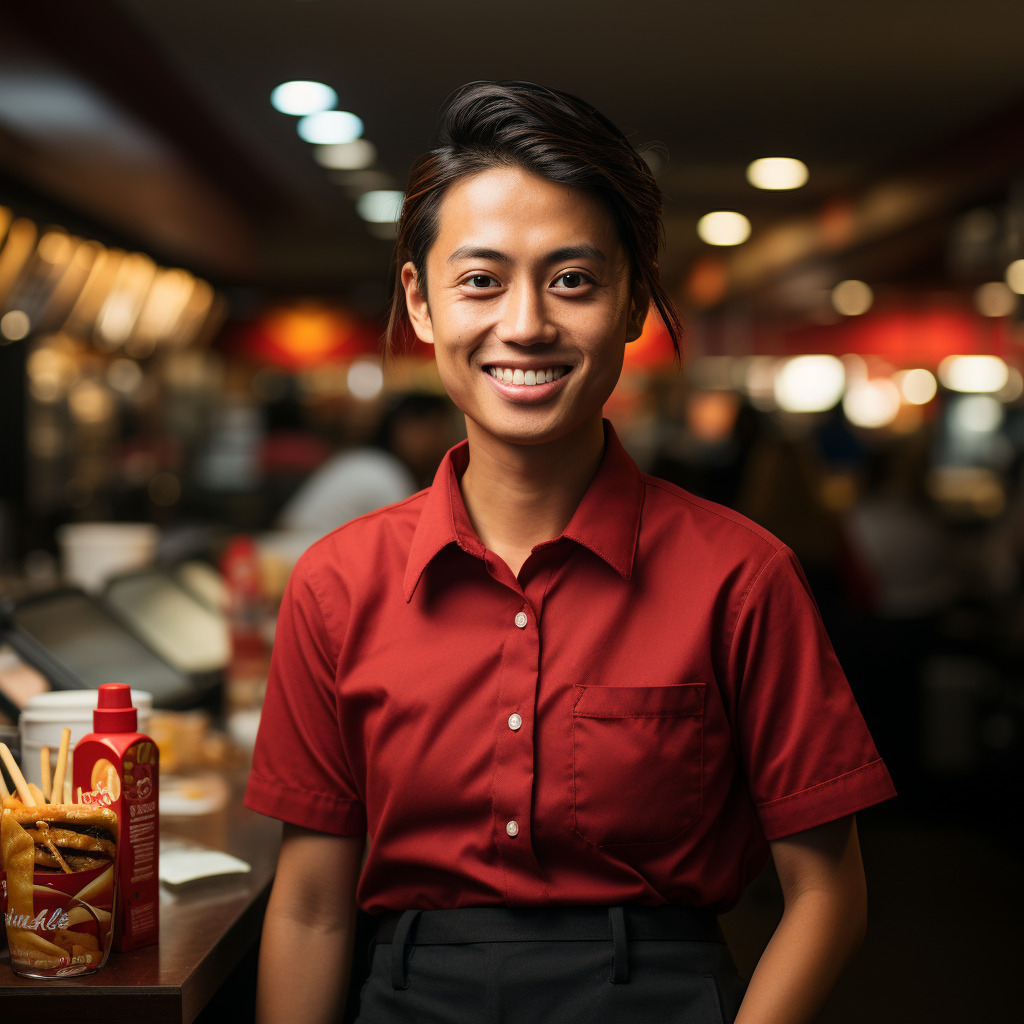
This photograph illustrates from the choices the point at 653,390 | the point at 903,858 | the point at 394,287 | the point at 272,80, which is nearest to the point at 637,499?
Answer: the point at 394,287

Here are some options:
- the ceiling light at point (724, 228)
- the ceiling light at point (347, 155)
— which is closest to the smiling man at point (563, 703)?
the ceiling light at point (347, 155)

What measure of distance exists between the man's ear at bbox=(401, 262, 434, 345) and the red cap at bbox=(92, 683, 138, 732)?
520 millimetres

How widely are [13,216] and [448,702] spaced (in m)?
4.69

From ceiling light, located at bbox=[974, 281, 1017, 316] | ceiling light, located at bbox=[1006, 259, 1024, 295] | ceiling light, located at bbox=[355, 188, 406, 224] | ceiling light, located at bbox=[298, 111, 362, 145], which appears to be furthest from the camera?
ceiling light, located at bbox=[974, 281, 1017, 316]

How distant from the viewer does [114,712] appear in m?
1.31

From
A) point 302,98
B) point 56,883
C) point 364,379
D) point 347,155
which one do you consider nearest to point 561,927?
point 56,883

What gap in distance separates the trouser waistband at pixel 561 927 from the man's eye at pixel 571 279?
2.15ft

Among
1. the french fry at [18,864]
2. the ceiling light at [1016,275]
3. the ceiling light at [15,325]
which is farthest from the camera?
the ceiling light at [15,325]

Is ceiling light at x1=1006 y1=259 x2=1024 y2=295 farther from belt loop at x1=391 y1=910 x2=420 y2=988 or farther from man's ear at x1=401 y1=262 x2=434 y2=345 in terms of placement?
belt loop at x1=391 y1=910 x2=420 y2=988

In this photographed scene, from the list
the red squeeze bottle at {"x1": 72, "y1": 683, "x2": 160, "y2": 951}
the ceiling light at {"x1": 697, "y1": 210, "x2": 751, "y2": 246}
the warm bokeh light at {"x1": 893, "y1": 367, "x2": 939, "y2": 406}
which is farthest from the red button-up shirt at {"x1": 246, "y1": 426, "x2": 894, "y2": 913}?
the warm bokeh light at {"x1": 893, "y1": 367, "x2": 939, "y2": 406}

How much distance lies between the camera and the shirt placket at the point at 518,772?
1231 mm

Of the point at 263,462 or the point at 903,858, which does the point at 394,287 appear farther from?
the point at 263,462

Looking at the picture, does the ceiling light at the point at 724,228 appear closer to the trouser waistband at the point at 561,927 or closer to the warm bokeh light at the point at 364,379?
the warm bokeh light at the point at 364,379

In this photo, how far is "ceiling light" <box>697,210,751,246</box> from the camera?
7852 millimetres
